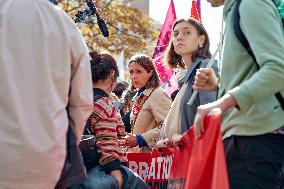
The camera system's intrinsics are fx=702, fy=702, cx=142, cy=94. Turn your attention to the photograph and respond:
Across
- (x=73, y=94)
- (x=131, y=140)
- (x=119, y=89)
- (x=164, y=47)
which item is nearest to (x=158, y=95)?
(x=131, y=140)

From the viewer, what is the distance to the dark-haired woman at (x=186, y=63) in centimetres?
442

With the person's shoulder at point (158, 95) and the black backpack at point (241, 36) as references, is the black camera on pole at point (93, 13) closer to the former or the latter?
the person's shoulder at point (158, 95)

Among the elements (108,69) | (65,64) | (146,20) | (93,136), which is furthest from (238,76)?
(146,20)

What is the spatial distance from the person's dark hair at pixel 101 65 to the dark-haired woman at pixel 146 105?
1302 mm

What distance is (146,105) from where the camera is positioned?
21.7ft

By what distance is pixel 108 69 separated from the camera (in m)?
5.14

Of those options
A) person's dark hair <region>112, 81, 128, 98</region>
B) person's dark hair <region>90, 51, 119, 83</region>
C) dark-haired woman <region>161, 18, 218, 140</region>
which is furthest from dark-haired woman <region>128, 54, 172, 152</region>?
person's dark hair <region>112, 81, 128, 98</region>

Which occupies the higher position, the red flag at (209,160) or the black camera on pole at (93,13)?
the black camera on pole at (93,13)

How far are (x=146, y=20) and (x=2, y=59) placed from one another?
20.9m

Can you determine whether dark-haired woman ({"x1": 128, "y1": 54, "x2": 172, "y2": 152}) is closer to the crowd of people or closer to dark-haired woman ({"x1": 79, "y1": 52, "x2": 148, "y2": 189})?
dark-haired woman ({"x1": 79, "y1": 52, "x2": 148, "y2": 189})

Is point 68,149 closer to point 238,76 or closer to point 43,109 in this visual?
point 43,109

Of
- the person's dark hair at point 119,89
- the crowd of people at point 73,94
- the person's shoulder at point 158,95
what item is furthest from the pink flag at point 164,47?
the crowd of people at point 73,94

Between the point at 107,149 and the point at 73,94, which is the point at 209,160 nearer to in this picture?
the point at 73,94

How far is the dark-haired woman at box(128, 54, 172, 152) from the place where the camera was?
20.9 feet
